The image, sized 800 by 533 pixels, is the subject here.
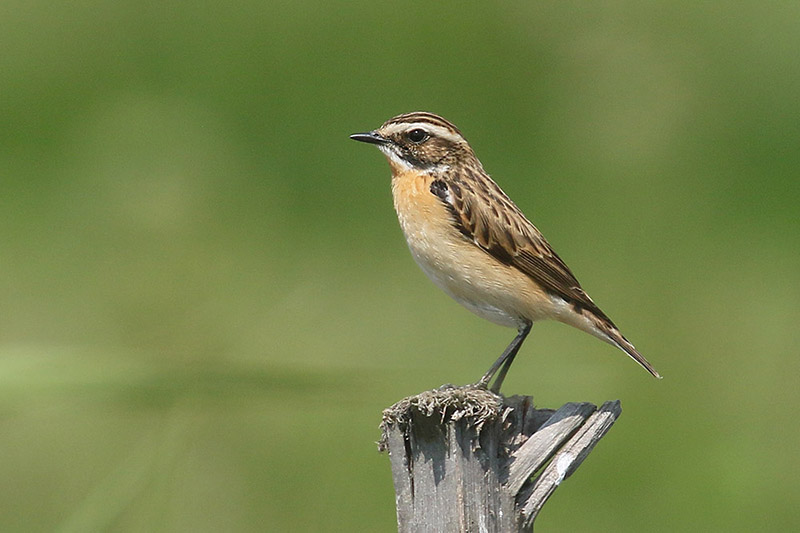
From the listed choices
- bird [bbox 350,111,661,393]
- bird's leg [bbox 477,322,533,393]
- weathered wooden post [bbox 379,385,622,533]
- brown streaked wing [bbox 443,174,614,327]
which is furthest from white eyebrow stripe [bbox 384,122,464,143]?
weathered wooden post [bbox 379,385,622,533]

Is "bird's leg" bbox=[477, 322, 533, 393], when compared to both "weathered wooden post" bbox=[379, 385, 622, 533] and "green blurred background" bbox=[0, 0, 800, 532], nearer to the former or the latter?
"weathered wooden post" bbox=[379, 385, 622, 533]

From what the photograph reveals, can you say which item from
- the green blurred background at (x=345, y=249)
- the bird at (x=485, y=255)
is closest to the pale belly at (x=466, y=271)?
the bird at (x=485, y=255)

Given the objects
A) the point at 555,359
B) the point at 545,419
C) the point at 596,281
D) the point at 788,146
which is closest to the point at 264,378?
the point at 545,419

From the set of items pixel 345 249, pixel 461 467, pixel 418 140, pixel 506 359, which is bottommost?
pixel 461 467

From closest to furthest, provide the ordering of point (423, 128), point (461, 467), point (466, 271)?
1. point (461, 467)
2. point (466, 271)
3. point (423, 128)

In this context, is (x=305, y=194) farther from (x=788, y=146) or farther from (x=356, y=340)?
(x=788, y=146)

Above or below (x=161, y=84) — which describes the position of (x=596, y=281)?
below

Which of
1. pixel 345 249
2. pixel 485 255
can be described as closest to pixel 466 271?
pixel 485 255

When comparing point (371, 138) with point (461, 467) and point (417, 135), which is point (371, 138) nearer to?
point (417, 135)
